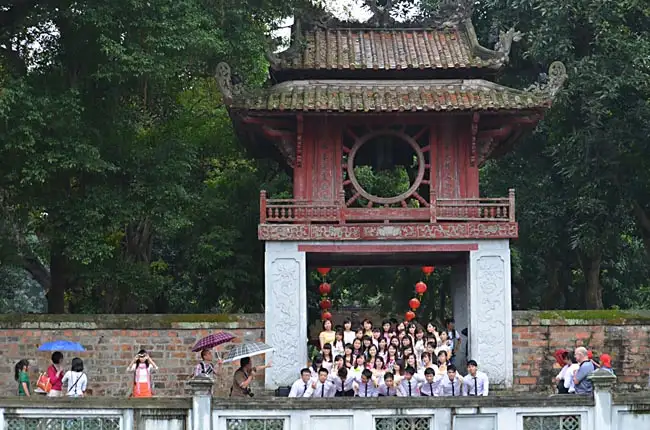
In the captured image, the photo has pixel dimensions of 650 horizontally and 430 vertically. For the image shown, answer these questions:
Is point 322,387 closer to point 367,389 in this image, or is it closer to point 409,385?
point 367,389

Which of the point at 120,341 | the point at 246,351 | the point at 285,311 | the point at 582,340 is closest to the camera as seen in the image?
the point at 246,351

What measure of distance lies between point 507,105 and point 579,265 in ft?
36.3

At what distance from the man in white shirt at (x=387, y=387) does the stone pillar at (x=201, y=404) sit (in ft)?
9.33

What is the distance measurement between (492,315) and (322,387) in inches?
228

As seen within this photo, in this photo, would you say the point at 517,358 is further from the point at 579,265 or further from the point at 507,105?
the point at 579,265

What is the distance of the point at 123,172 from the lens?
75.7 feet

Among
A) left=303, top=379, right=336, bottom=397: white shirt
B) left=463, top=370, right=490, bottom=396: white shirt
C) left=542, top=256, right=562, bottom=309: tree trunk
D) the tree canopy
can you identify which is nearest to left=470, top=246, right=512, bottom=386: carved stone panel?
left=463, top=370, right=490, bottom=396: white shirt

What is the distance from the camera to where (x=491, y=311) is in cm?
2069

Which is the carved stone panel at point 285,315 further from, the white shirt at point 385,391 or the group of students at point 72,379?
the white shirt at point 385,391

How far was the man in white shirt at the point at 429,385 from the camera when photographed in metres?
16.1

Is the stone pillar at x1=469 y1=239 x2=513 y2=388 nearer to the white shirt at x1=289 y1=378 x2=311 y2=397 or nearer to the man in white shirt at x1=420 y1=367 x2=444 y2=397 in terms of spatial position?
the man in white shirt at x1=420 y1=367 x2=444 y2=397

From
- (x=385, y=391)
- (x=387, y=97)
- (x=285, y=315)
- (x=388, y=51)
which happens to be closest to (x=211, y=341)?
(x=285, y=315)

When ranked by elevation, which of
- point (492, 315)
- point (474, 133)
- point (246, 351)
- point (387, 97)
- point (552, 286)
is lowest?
point (246, 351)

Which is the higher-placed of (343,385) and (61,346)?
(61,346)
